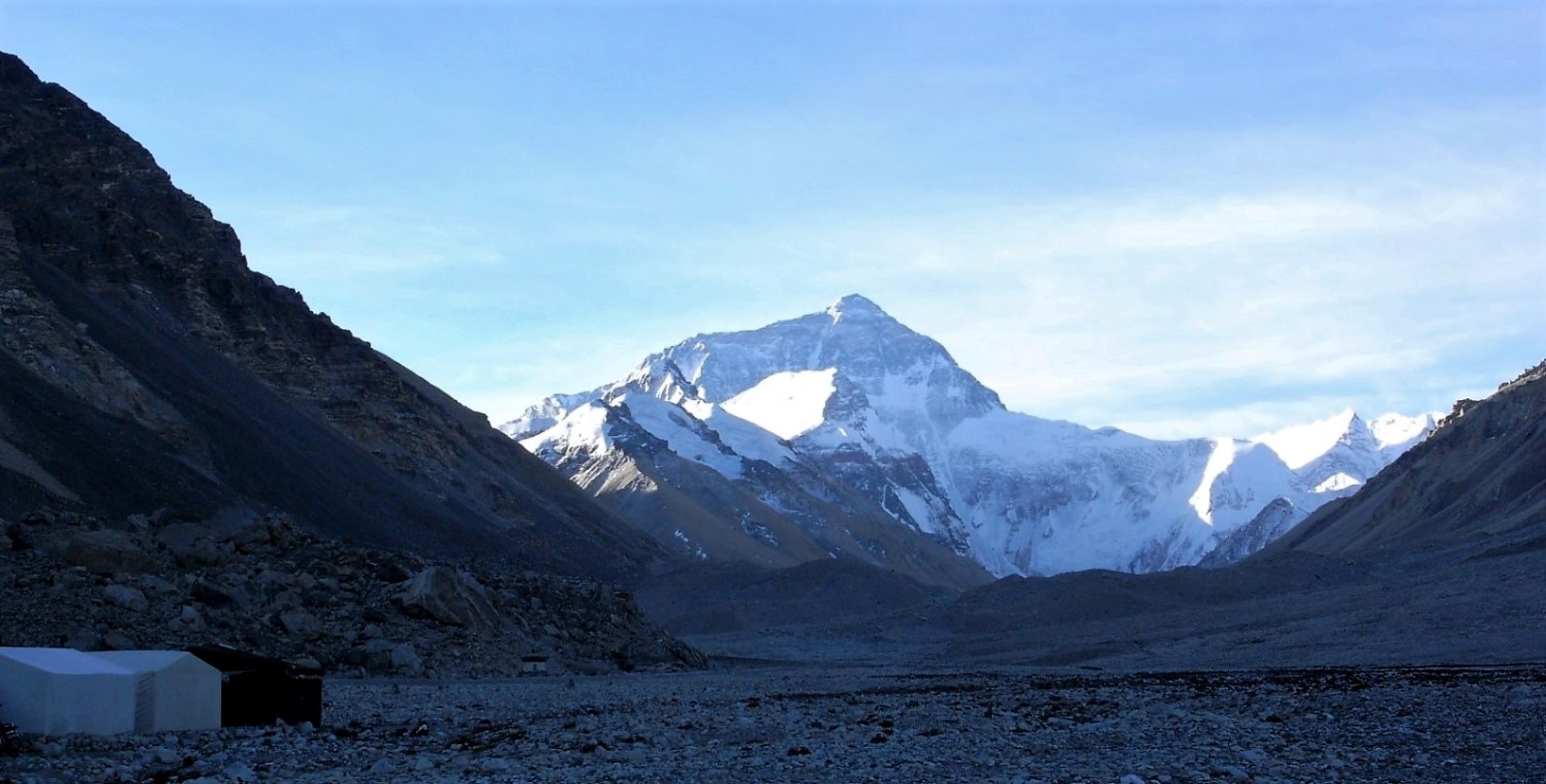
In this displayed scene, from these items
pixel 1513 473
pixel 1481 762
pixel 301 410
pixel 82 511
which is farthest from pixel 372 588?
pixel 1513 473

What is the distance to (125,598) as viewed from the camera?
37.3 m

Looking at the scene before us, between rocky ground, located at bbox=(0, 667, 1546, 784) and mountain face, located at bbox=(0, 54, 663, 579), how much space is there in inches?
897

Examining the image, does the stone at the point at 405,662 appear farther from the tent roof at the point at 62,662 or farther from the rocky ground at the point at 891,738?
the tent roof at the point at 62,662

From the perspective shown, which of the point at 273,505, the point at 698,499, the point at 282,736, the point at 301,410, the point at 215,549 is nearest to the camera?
the point at 282,736

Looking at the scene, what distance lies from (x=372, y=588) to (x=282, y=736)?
20973 millimetres

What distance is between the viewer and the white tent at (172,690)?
24656 millimetres

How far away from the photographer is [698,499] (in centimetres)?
17600

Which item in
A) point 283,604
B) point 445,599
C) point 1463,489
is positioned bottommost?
point 283,604

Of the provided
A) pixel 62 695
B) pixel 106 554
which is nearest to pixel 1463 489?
pixel 106 554

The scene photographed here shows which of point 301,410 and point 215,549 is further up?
point 301,410

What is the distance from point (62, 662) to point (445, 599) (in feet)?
69.5

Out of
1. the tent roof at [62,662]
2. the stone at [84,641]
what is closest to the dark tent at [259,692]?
the tent roof at [62,662]

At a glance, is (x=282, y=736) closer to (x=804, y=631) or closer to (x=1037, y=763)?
(x=1037, y=763)

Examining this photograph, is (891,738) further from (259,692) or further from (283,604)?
(283,604)
